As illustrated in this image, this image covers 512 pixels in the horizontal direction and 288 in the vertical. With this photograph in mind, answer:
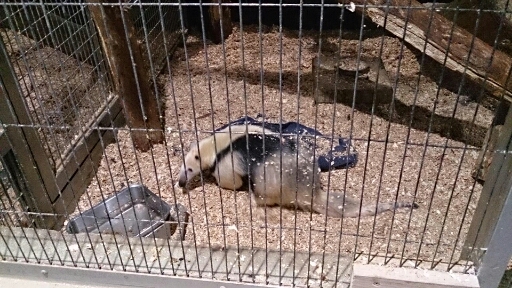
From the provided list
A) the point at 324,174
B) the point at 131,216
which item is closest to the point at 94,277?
the point at 131,216

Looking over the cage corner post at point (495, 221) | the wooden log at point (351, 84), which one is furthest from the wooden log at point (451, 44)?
the cage corner post at point (495, 221)

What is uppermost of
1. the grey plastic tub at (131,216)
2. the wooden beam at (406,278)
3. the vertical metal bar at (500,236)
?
the vertical metal bar at (500,236)

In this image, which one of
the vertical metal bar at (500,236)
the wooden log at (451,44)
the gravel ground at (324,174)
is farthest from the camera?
the wooden log at (451,44)

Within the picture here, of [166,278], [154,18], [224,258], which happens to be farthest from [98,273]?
[154,18]

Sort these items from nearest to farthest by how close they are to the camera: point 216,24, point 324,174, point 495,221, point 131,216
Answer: point 495,221
point 131,216
point 324,174
point 216,24

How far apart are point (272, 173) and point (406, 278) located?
944 mm

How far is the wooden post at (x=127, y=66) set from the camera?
241cm

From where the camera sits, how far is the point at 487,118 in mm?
3180

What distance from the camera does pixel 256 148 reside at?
2.56 m

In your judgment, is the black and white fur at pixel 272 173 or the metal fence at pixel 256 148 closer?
the metal fence at pixel 256 148

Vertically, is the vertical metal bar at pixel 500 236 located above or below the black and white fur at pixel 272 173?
above

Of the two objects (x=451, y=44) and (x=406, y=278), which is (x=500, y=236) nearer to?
(x=406, y=278)

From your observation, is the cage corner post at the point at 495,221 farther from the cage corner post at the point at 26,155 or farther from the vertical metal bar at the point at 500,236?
the cage corner post at the point at 26,155

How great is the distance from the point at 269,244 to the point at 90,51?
1618 mm
